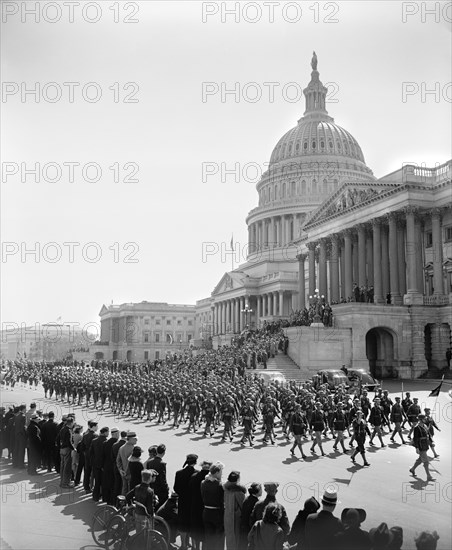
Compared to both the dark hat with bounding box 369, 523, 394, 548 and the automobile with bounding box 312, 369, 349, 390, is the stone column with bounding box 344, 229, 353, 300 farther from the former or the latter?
the dark hat with bounding box 369, 523, 394, 548

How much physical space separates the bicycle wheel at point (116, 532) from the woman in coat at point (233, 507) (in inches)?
67.8

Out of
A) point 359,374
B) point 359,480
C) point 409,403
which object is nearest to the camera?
point 359,480

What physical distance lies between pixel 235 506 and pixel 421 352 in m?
42.8

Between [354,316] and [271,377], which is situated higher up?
[354,316]

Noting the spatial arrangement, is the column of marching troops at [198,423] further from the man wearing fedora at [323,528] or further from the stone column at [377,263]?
the stone column at [377,263]

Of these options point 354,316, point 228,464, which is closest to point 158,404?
point 228,464

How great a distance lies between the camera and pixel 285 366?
4550 centimetres

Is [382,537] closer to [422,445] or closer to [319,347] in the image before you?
[422,445]

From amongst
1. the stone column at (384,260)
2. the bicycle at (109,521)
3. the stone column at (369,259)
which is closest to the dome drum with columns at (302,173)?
the stone column at (369,259)

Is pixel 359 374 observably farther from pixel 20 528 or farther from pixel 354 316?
pixel 20 528

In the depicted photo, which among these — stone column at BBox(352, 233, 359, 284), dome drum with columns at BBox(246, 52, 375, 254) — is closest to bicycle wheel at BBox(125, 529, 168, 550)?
stone column at BBox(352, 233, 359, 284)

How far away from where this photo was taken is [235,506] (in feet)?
31.4

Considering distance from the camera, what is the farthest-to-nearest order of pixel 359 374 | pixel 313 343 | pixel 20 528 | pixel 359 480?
pixel 313 343, pixel 359 374, pixel 359 480, pixel 20 528

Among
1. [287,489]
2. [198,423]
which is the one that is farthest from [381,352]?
[287,489]
